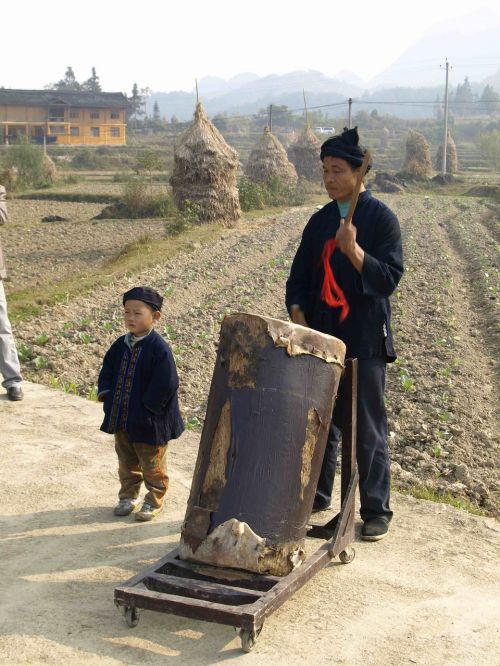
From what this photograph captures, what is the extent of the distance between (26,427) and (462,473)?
3.05 m

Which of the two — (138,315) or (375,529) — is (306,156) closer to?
(138,315)

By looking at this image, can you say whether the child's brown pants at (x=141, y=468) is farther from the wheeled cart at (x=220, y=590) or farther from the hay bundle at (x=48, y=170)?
the hay bundle at (x=48, y=170)

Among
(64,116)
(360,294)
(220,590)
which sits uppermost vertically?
(64,116)

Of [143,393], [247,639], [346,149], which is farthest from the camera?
[143,393]

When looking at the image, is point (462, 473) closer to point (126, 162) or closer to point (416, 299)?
point (416, 299)

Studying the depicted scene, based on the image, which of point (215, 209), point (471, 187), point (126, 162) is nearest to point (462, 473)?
point (215, 209)

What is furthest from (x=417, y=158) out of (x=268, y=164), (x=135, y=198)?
(x=135, y=198)

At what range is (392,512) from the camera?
4.79m

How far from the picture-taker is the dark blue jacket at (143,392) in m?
4.65

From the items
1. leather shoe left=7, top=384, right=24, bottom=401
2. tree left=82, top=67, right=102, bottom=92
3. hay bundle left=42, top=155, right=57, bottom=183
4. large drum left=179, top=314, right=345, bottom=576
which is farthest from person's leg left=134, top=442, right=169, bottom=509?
tree left=82, top=67, right=102, bottom=92

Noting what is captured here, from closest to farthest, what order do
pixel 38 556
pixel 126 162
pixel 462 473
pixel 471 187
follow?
pixel 38 556 < pixel 462 473 < pixel 471 187 < pixel 126 162

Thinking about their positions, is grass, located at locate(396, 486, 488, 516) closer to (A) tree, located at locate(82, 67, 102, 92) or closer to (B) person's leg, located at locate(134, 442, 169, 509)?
(B) person's leg, located at locate(134, 442, 169, 509)

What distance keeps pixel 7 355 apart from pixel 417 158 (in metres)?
45.5

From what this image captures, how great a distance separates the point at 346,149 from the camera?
421 centimetres
